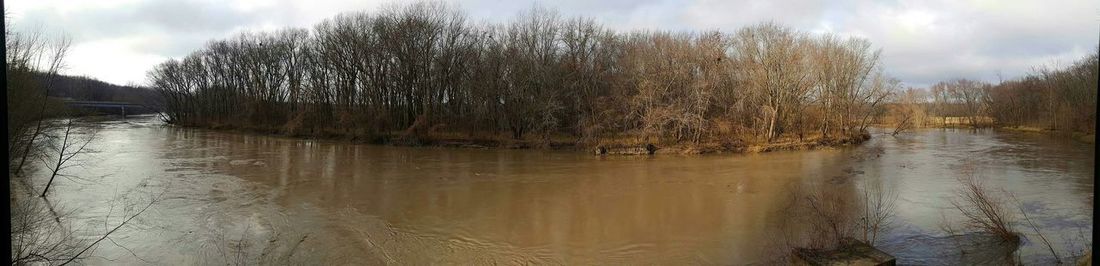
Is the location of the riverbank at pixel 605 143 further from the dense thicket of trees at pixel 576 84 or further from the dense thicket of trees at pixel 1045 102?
the dense thicket of trees at pixel 1045 102

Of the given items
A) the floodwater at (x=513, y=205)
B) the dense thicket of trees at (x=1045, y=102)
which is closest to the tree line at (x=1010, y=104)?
the dense thicket of trees at (x=1045, y=102)

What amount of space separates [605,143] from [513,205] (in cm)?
1798

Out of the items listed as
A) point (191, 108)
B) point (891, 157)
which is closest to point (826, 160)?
point (891, 157)

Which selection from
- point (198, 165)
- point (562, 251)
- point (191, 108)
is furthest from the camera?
point (191, 108)

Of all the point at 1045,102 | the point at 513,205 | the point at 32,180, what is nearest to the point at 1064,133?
the point at 1045,102

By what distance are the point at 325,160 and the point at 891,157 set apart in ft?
101

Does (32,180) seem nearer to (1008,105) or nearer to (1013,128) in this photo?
(1013,128)

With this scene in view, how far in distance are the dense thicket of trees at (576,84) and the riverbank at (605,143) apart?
416mm

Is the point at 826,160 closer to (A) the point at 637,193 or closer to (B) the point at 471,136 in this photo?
(A) the point at 637,193

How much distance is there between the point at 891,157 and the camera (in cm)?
3020

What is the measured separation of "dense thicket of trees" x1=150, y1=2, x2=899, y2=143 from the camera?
112 feet

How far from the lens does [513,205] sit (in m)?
15.8

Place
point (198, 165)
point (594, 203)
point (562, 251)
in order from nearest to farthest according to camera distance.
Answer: point (562, 251) < point (594, 203) < point (198, 165)

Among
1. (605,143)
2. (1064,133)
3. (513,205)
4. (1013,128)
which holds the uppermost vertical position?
(1013,128)
